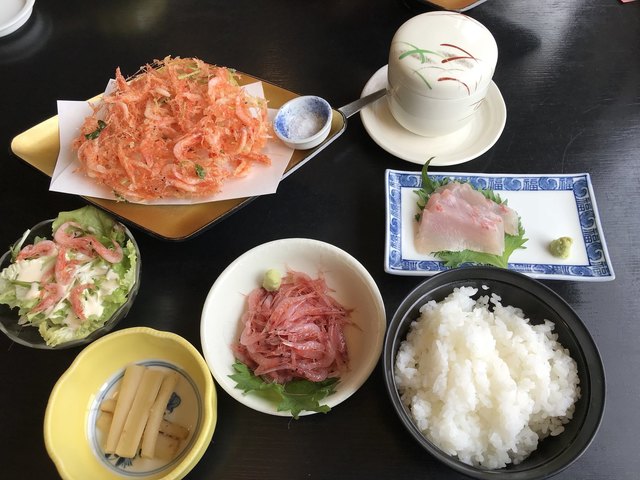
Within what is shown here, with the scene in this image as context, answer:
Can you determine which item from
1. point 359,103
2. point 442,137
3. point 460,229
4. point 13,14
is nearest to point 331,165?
point 359,103

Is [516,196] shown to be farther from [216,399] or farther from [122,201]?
[122,201]

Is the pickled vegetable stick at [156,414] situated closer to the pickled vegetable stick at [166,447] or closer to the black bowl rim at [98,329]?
the pickled vegetable stick at [166,447]

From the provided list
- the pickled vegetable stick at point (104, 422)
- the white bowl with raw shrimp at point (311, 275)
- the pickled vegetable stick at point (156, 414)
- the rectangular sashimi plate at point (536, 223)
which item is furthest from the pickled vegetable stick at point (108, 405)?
the rectangular sashimi plate at point (536, 223)

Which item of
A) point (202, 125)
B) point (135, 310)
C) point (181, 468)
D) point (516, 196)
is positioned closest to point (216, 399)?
point (181, 468)

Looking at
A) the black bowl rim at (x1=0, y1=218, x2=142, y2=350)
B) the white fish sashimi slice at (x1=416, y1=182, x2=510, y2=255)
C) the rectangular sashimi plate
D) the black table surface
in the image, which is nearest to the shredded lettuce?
the black bowl rim at (x1=0, y1=218, x2=142, y2=350)

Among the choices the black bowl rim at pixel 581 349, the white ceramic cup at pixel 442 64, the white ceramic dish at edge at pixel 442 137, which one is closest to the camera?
the black bowl rim at pixel 581 349

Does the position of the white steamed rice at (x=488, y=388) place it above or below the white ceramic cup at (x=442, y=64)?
below

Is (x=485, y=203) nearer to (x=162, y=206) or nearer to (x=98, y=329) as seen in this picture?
(x=162, y=206)
